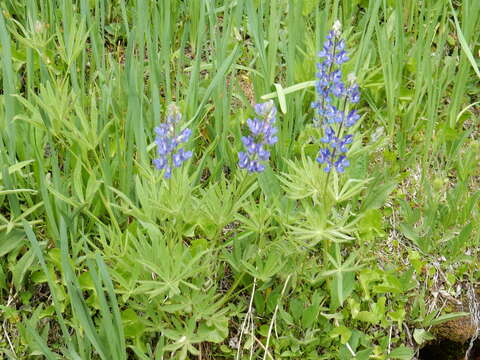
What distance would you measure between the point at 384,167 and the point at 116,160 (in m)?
1.01

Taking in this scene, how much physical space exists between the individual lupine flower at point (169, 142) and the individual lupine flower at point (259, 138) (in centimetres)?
16

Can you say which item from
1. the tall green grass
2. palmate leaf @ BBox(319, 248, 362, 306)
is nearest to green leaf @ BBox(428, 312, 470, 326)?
the tall green grass

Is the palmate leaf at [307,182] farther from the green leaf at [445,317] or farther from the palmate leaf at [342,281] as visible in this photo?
the green leaf at [445,317]

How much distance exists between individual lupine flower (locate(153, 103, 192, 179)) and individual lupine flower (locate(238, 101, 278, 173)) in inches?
6.4

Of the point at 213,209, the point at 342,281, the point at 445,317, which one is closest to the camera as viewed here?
the point at 213,209

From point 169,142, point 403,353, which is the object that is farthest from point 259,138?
point 403,353

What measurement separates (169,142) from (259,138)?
0.25m

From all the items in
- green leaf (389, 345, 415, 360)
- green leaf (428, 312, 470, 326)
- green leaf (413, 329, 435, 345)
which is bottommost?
green leaf (413, 329, 435, 345)

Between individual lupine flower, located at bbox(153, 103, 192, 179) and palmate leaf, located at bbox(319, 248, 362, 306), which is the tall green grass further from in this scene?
individual lupine flower, located at bbox(153, 103, 192, 179)

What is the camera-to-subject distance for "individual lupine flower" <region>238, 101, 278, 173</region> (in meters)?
1.72

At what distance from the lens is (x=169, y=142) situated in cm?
174

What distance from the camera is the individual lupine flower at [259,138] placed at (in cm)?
172

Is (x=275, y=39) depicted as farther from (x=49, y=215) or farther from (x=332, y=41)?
(x=49, y=215)

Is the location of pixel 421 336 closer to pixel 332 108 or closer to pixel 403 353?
pixel 403 353
